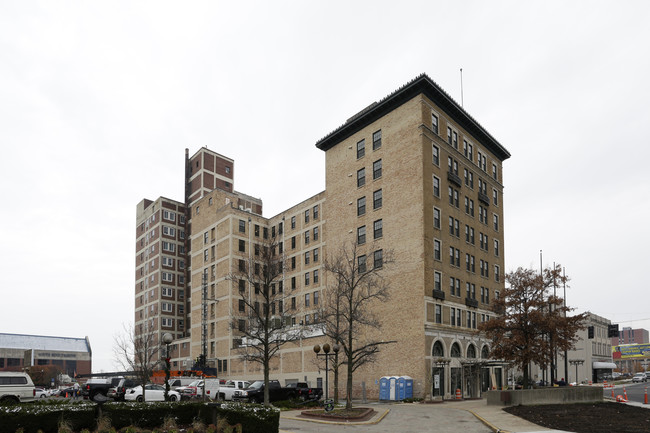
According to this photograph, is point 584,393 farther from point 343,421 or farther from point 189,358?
point 189,358

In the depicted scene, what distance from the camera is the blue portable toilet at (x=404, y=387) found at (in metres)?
46.0

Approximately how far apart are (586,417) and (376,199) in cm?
3180

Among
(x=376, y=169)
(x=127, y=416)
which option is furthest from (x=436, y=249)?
(x=127, y=416)

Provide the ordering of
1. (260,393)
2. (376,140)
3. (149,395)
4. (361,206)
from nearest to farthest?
1. (149,395)
2. (260,393)
3. (376,140)
4. (361,206)

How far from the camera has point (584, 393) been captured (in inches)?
1518

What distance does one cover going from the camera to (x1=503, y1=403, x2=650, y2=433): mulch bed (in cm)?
2303

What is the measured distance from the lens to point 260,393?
39375 mm

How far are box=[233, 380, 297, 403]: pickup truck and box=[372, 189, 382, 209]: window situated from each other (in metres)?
20.8

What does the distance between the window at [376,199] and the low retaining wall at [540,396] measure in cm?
2322

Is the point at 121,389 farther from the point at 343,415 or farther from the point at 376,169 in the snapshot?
the point at 376,169

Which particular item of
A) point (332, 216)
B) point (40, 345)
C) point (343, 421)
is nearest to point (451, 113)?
point (332, 216)

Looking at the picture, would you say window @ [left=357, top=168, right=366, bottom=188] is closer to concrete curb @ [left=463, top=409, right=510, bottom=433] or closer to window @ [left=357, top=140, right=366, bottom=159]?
window @ [left=357, top=140, right=366, bottom=159]

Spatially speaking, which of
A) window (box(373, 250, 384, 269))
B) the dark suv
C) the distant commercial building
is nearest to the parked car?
the dark suv

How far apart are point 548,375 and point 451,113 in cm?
4756
